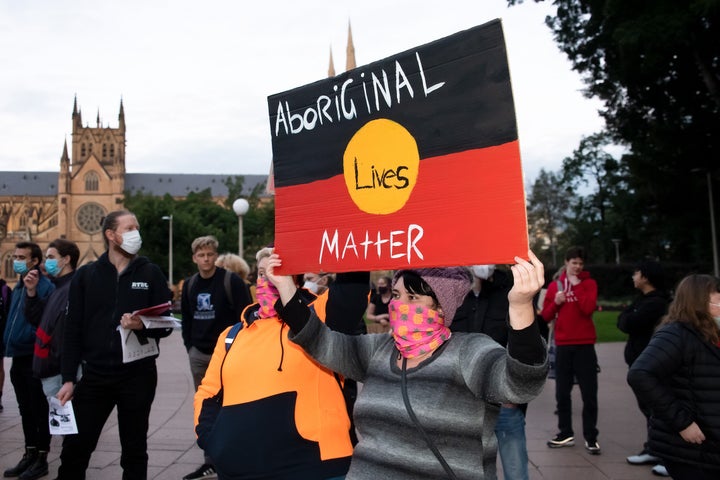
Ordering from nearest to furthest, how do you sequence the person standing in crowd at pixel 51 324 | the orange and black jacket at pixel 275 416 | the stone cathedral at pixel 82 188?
1. the orange and black jacket at pixel 275 416
2. the person standing in crowd at pixel 51 324
3. the stone cathedral at pixel 82 188

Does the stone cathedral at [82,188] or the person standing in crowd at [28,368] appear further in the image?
the stone cathedral at [82,188]

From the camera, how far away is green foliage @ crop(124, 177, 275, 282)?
200 feet

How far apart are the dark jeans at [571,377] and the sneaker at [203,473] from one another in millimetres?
3592

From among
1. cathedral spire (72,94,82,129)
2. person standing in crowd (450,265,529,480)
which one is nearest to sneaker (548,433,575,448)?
person standing in crowd (450,265,529,480)

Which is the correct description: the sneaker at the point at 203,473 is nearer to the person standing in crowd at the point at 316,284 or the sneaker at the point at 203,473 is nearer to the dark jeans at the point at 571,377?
the person standing in crowd at the point at 316,284

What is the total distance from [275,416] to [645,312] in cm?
463

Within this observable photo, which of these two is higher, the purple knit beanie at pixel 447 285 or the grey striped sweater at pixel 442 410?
the purple knit beanie at pixel 447 285

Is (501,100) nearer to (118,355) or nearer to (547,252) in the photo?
(118,355)

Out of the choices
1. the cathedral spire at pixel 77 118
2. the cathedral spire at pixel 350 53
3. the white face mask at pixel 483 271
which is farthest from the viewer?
the cathedral spire at pixel 77 118

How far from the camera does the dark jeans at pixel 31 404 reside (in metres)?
6.31

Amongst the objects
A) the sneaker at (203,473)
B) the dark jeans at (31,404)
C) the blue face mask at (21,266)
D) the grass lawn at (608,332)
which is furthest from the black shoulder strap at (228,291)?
the grass lawn at (608,332)

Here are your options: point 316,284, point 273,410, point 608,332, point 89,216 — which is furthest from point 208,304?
point 89,216

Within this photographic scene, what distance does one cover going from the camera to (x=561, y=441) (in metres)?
7.11

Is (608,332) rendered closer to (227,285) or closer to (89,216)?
(227,285)
